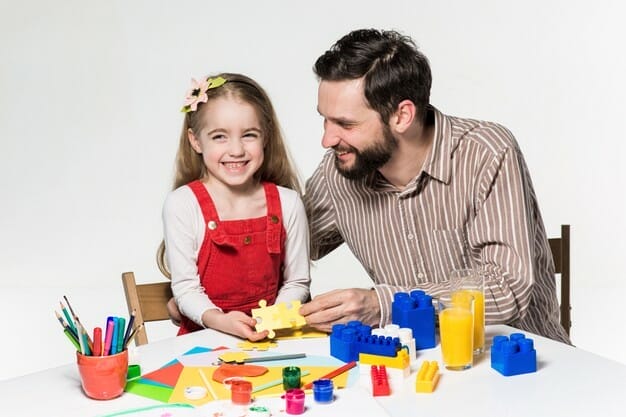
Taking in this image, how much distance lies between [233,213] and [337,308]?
1.79ft

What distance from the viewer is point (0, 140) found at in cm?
577

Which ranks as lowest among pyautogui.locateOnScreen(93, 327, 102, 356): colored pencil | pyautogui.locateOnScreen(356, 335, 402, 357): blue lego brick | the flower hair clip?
pyautogui.locateOnScreen(356, 335, 402, 357): blue lego brick

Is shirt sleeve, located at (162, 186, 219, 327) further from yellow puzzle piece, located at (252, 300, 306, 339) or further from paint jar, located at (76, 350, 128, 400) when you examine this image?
paint jar, located at (76, 350, 128, 400)

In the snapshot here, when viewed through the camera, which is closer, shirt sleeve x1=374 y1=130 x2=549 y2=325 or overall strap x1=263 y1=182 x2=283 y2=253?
shirt sleeve x1=374 y1=130 x2=549 y2=325

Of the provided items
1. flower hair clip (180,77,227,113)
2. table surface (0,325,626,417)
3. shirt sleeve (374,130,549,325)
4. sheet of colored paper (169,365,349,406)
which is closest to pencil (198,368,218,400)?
sheet of colored paper (169,365,349,406)

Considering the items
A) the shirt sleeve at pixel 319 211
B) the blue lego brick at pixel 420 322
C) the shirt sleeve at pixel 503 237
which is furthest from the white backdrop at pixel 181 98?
the blue lego brick at pixel 420 322

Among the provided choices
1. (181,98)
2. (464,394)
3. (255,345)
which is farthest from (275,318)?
(181,98)

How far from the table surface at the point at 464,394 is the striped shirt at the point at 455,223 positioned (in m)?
0.38

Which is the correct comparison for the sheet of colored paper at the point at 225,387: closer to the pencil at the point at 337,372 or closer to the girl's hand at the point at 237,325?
the pencil at the point at 337,372

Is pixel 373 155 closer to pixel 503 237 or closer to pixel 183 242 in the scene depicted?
pixel 503 237

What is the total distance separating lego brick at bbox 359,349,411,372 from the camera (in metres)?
1.86

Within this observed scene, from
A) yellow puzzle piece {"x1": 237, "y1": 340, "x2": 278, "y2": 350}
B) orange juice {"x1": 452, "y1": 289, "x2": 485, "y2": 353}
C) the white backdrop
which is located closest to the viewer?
orange juice {"x1": 452, "y1": 289, "x2": 485, "y2": 353}

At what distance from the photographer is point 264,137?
266 cm

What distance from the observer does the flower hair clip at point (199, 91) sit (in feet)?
8.62
